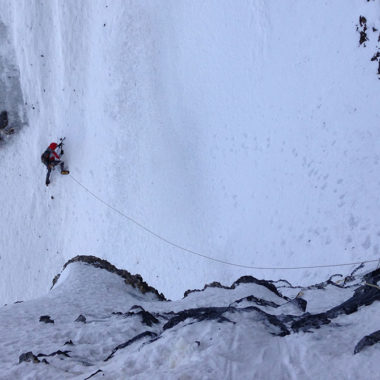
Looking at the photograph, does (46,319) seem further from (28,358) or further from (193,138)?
(193,138)

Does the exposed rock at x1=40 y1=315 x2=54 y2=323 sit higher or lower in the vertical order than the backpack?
lower

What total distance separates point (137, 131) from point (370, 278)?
930cm

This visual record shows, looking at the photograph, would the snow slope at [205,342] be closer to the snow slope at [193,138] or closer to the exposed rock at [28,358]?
the exposed rock at [28,358]

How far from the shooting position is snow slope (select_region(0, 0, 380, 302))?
326 inches

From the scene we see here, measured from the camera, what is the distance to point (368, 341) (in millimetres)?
3459

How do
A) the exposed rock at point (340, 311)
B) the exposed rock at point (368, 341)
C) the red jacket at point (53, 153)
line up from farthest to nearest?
1. the red jacket at point (53, 153)
2. the exposed rock at point (340, 311)
3. the exposed rock at point (368, 341)

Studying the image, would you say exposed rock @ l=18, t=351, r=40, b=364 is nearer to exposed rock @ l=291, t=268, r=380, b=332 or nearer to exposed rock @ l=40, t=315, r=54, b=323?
exposed rock @ l=40, t=315, r=54, b=323

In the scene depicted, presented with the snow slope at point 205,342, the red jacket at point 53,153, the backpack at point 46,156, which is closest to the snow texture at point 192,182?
the snow slope at point 205,342

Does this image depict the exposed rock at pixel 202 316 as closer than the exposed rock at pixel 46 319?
Yes

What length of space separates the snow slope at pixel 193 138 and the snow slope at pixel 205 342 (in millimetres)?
2702

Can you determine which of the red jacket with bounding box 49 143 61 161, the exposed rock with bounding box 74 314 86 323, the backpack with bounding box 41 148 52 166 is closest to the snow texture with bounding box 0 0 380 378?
the exposed rock with bounding box 74 314 86 323

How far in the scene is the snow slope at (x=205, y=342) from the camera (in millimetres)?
3520

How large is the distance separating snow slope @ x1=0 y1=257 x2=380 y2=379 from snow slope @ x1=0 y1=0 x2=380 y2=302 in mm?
2702

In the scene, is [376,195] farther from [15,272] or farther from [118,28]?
[15,272]
